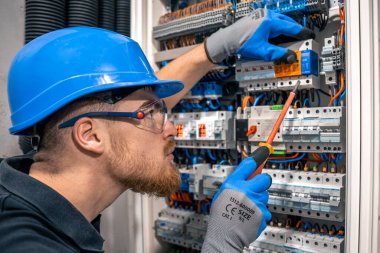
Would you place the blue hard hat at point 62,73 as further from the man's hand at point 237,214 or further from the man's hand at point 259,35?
the man's hand at point 259,35

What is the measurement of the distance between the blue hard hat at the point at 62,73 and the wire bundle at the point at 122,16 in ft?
3.82

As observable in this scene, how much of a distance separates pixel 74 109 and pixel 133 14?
3.11ft

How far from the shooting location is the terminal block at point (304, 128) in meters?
1.22

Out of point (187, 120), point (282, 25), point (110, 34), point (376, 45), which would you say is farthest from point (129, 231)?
point (376, 45)

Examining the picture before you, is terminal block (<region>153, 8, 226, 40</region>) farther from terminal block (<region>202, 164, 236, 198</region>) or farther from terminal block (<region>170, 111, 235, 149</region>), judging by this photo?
terminal block (<region>202, 164, 236, 198</region>)

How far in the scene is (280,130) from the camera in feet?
4.44

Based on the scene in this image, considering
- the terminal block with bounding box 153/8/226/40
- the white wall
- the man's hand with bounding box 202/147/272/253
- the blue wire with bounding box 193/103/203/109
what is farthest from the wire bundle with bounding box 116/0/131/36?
the man's hand with bounding box 202/147/272/253

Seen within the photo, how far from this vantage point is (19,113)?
3.02 feet

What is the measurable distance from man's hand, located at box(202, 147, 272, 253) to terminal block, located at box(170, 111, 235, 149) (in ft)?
1.55

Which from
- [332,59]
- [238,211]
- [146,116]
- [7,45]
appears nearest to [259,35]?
[332,59]

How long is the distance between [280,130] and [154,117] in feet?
1.94

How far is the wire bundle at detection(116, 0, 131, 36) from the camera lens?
2.06 meters

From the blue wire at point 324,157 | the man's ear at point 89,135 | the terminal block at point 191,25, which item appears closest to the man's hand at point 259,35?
the terminal block at point 191,25

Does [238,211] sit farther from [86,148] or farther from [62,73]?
[62,73]
